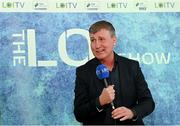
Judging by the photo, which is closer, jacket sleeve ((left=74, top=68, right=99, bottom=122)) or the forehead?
jacket sleeve ((left=74, top=68, right=99, bottom=122))

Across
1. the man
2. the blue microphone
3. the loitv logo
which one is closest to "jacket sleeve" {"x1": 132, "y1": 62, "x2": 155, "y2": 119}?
the man

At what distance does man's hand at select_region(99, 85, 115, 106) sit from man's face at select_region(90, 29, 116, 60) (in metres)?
0.28

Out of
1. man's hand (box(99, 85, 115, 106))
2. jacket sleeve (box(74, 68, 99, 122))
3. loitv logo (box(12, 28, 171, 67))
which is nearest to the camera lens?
man's hand (box(99, 85, 115, 106))

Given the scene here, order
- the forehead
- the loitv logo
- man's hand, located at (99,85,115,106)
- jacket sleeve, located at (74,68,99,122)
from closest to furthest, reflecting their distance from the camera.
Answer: man's hand, located at (99,85,115,106) → jacket sleeve, located at (74,68,99,122) → the forehead → the loitv logo

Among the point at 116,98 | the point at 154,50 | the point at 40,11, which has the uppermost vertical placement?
the point at 40,11

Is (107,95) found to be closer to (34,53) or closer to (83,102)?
(83,102)

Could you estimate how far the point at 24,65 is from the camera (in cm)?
272

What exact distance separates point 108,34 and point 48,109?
2.11 feet

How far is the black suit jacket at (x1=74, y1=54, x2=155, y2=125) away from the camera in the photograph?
7.55 feet

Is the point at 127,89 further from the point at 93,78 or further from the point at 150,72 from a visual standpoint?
the point at 150,72

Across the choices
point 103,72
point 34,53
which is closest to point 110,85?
point 103,72

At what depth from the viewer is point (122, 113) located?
2.21m

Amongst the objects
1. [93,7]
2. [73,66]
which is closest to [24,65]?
[73,66]

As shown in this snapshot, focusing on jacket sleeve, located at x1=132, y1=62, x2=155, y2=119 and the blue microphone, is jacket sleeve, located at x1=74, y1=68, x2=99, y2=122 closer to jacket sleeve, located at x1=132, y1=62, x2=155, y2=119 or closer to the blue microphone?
the blue microphone
